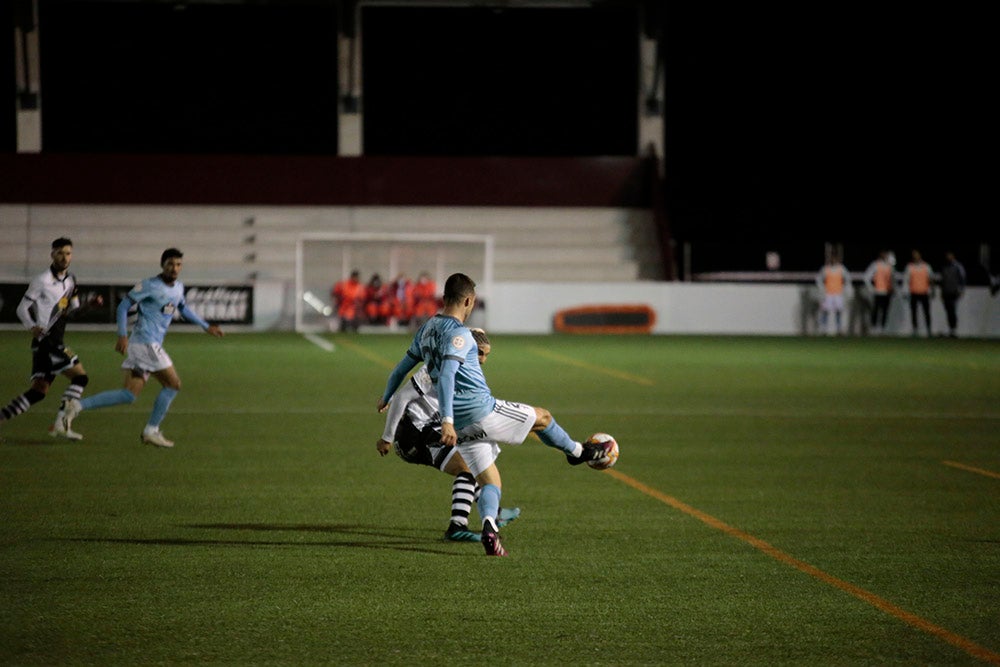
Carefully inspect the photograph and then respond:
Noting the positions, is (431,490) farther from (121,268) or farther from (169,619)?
(121,268)

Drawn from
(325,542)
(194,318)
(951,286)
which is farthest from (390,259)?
(325,542)

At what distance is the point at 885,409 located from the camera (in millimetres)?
17062

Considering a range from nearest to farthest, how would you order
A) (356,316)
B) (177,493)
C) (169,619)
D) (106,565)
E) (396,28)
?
(169,619)
(106,565)
(177,493)
(356,316)
(396,28)

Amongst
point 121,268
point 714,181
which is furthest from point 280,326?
point 714,181

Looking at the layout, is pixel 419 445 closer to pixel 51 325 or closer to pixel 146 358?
pixel 146 358

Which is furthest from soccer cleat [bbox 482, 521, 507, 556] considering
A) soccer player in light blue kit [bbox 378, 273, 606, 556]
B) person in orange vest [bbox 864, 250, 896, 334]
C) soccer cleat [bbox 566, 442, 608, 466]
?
person in orange vest [bbox 864, 250, 896, 334]

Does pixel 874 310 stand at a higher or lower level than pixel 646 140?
lower

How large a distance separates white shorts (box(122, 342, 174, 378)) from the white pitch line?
14430 millimetres

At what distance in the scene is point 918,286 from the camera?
3425cm

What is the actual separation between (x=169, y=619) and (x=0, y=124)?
136ft

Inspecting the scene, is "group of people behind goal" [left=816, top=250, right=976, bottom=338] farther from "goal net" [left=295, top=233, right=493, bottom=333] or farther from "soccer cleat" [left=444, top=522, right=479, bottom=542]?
"soccer cleat" [left=444, top=522, right=479, bottom=542]

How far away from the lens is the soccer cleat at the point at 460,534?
8.30m

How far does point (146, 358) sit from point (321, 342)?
56.2ft

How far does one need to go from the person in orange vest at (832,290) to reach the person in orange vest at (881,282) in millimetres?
637
